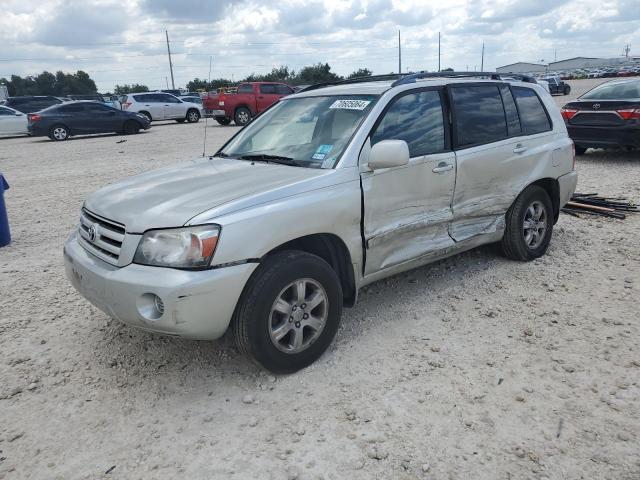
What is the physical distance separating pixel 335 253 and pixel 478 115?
1931mm

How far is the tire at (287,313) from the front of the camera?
118 inches

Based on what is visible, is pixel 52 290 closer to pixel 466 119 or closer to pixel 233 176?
pixel 233 176

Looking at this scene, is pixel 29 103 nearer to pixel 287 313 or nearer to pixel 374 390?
pixel 287 313

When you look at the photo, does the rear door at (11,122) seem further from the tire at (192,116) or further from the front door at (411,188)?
the front door at (411,188)

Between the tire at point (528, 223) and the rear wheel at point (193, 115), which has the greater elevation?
the rear wheel at point (193, 115)

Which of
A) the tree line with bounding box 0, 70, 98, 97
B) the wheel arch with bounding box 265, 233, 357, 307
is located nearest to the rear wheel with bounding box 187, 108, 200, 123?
the wheel arch with bounding box 265, 233, 357, 307

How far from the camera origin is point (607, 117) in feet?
32.8

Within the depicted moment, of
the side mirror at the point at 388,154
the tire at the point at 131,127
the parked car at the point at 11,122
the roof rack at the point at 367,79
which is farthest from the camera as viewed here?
the parked car at the point at 11,122

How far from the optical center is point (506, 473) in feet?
8.05

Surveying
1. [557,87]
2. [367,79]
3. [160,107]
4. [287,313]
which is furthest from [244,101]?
[557,87]

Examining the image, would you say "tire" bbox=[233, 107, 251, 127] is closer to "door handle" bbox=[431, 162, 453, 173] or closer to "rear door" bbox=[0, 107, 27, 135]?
"rear door" bbox=[0, 107, 27, 135]

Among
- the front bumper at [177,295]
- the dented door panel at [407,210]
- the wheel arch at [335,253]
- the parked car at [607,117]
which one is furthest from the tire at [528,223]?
the parked car at [607,117]

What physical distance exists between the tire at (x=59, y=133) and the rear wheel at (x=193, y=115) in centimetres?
725

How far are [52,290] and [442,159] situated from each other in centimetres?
357
